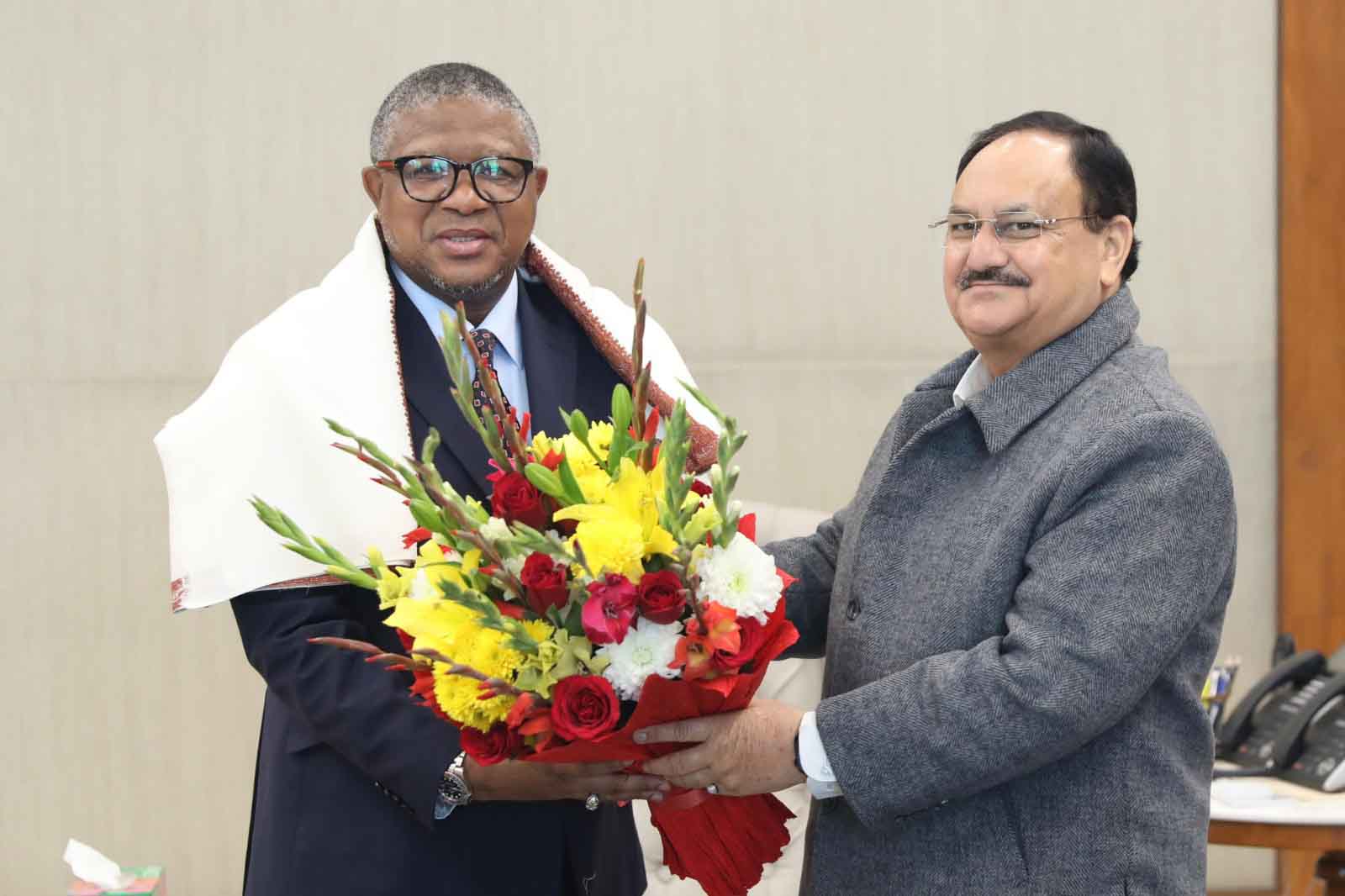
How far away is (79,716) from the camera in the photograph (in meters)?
3.58

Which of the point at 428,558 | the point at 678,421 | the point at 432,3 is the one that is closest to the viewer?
the point at 678,421

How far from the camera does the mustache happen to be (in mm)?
1636

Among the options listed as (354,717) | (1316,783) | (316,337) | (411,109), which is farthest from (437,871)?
(1316,783)

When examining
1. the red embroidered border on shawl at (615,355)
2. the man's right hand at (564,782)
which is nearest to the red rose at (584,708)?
the man's right hand at (564,782)

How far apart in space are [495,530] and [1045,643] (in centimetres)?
59

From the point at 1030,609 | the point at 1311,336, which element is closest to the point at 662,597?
the point at 1030,609

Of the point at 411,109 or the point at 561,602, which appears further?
the point at 411,109

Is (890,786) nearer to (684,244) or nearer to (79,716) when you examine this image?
(684,244)

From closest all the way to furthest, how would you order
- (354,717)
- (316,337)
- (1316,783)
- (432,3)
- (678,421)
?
(678,421) → (354,717) → (316,337) → (1316,783) → (432,3)

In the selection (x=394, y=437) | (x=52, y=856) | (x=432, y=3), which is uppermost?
(x=432, y=3)

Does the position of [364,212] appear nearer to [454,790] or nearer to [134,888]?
[134,888]

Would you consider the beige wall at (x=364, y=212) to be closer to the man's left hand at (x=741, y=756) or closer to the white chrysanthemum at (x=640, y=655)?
the man's left hand at (x=741, y=756)

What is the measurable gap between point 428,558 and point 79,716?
8.30ft

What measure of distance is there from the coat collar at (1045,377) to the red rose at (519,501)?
555 millimetres
